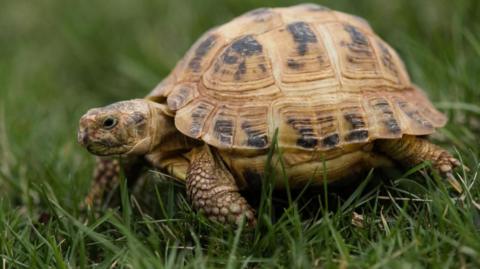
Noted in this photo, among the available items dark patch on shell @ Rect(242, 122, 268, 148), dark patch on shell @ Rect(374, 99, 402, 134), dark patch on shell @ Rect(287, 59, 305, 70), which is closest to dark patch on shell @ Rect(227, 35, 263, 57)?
dark patch on shell @ Rect(287, 59, 305, 70)

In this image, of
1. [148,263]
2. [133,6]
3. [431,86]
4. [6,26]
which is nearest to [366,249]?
[148,263]

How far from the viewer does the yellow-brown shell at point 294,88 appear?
3.12 meters

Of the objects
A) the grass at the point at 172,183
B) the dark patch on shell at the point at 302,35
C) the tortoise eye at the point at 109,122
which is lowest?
the grass at the point at 172,183

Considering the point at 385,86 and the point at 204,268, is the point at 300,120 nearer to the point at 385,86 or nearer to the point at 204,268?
the point at 385,86

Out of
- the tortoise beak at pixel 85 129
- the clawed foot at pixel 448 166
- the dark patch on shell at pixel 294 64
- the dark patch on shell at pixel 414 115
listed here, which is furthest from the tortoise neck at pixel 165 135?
the clawed foot at pixel 448 166

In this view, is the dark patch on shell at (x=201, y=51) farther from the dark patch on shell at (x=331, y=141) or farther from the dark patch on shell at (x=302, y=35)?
the dark patch on shell at (x=331, y=141)

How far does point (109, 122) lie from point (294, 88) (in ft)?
3.08

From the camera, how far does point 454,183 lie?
3158 mm

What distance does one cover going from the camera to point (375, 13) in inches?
220

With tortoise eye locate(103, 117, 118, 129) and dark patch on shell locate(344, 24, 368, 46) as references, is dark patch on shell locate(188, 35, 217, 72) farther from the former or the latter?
dark patch on shell locate(344, 24, 368, 46)

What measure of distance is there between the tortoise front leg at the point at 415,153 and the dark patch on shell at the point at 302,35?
62 centimetres

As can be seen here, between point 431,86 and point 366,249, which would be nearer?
point 366,249

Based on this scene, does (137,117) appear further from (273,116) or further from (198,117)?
(273,116)

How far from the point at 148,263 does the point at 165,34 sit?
3.96 m
